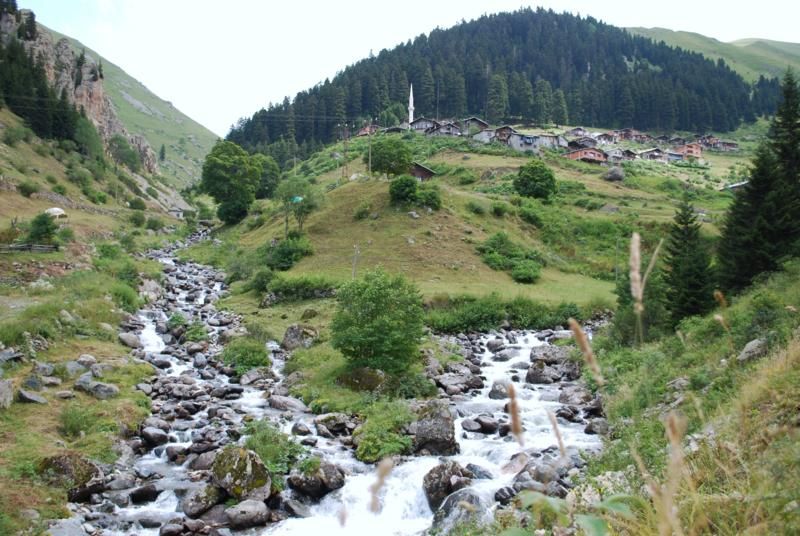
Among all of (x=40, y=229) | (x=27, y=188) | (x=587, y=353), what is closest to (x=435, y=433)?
(x=587, y=353)

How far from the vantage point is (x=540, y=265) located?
48.3 metres

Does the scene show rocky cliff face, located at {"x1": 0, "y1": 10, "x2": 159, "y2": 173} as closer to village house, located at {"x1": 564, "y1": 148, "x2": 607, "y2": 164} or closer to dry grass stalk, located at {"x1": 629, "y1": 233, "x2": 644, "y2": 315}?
village house, located at {"x1": 564, "y1": 148, "x2": 607, "y2": 164}

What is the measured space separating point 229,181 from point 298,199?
22.4 meters

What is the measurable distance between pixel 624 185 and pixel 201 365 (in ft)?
252

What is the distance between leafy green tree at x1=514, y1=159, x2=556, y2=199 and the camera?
69.1 meters

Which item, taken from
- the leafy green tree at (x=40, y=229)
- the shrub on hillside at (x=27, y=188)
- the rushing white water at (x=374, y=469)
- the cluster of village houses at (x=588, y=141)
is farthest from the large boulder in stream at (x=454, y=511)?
the cluster of village houses at (x=588, y=141)

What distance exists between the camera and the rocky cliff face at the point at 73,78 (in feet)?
310

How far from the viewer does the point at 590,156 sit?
107 metres

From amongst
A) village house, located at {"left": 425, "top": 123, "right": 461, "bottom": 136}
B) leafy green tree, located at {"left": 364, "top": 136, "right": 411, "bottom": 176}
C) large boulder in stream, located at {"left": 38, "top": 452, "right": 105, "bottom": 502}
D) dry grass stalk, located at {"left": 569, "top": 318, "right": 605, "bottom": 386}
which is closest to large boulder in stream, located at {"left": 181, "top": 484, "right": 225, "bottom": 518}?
large boulder in stream, located at {"left": 38, "top": 452, "right": 105, "bottom": 502}

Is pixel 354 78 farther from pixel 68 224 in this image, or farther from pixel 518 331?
pixel 518 331

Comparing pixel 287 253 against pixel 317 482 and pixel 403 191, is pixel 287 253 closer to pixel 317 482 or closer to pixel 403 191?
pixel 403 191

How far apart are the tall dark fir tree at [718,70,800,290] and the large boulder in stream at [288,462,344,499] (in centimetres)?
1894

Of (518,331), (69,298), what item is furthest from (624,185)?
(69,298)

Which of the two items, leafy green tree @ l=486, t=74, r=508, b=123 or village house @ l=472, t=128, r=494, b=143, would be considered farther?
leafy green tree @ l=486, t=74, r=508, b=123
